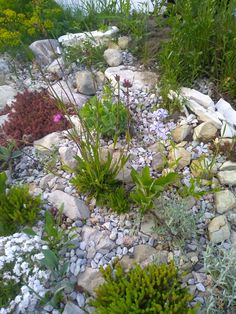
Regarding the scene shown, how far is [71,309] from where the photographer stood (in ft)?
9.08

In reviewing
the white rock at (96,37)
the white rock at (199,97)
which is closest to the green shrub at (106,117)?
the white rock at (199,97)

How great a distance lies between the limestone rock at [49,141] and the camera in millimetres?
4016

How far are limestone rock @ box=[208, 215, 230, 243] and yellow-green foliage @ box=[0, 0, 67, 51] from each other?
309 cm

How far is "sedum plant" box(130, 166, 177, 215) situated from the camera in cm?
303

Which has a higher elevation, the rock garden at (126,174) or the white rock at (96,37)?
the white rock at (96,37)

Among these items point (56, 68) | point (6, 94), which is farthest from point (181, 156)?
point (6, 94)

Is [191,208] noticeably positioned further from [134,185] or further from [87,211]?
[87,211]

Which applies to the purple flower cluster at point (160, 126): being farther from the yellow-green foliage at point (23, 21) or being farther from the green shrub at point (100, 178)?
the yellow-green foliage at point (23, 21)

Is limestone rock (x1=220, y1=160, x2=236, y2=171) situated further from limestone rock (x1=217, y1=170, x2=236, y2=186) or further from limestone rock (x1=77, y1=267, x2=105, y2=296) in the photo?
limestone rock (x1=77, y1=267, x2=105, y2=296)

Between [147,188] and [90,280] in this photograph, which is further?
[147,188]

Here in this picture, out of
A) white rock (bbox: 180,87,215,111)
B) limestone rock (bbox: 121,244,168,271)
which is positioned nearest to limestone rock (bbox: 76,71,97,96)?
white rock (bbox: 180,87,215,111)

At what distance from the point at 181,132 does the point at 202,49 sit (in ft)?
3.60

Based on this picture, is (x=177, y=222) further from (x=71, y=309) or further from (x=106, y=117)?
(x=106, y=117)

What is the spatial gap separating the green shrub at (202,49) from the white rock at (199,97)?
0.15 m
